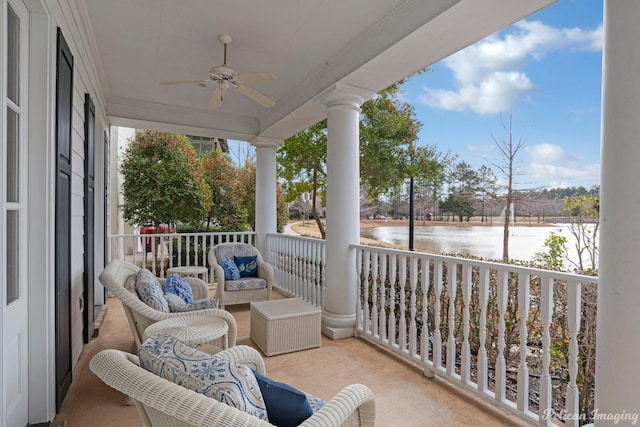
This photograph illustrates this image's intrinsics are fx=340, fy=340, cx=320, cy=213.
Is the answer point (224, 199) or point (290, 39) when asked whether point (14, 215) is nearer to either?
point (290, 39)

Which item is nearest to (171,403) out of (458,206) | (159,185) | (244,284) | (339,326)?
(339,326)

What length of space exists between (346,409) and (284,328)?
1885 mm

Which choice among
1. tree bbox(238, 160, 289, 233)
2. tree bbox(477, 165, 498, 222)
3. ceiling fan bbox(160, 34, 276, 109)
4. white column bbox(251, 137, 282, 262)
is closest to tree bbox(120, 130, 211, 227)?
tree bbox(238, 160, 289, 233)

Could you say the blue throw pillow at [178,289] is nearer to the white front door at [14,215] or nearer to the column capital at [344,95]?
the white front door at [14,215]

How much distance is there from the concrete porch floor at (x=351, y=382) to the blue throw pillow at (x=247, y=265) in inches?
49.5

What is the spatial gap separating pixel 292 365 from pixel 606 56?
2.74m

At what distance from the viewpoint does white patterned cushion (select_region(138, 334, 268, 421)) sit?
102cm

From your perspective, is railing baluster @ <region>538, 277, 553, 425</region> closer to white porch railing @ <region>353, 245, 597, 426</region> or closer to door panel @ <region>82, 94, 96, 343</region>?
white porch railing @ <region>353, 245, 597, 426</region>

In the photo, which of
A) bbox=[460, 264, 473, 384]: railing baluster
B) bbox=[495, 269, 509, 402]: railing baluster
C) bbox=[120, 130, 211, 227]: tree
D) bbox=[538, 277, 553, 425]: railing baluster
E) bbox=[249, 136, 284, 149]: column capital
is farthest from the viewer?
bbox=[120, 130, 211, 227]: tree

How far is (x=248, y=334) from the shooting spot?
3549mm

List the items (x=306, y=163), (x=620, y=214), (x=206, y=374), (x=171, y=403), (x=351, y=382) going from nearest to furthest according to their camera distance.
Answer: (x=171, y=403) → (x=206, y=374) → (x=620, y=214) → (x=351, y=382) → (x=306, y=163)

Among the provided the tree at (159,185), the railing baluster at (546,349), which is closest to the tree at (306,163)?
the tree at (159,185)

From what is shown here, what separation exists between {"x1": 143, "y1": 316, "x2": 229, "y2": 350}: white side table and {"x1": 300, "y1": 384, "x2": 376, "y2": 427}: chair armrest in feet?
3.92

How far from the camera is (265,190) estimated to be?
5.66 m
